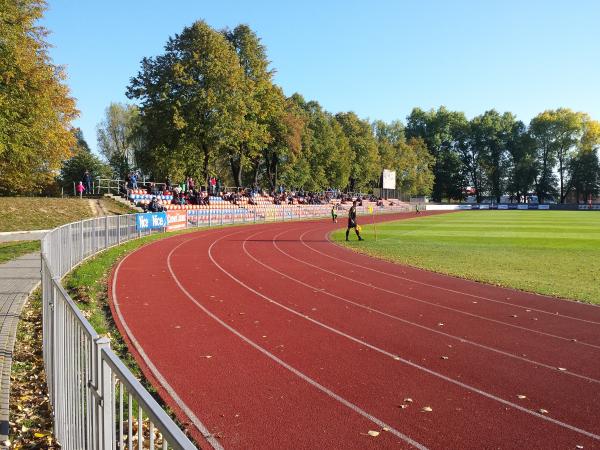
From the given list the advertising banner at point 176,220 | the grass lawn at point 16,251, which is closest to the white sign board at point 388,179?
the advertising banner at point 176,220

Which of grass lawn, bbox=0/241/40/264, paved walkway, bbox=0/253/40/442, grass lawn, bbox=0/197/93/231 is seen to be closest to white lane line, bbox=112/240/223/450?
paved walkway, bbox=0/253/40/442

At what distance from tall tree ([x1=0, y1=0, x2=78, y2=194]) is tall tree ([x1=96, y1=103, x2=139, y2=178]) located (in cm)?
3687

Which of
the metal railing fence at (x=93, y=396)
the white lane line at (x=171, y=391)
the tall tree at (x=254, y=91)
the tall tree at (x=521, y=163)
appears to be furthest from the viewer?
the tall tree at (x=521, y=163)

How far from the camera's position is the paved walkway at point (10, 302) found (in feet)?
18.5

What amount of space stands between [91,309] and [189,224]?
23.3 meters

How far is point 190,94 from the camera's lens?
40.2 m

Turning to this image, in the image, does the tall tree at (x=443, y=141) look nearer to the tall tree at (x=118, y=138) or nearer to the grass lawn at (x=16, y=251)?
the tall tree at (x=118, y=138)

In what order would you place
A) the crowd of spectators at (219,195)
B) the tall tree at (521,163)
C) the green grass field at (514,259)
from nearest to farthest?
the green grass field at (514,259), the crowd of spectators at (219,195), the tall tree at (521,163)

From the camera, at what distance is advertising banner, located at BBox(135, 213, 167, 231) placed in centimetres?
2505

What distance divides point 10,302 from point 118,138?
6500 cm

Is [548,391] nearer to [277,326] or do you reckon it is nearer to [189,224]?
[277,326]

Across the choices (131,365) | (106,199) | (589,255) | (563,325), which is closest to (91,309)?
(131,365)

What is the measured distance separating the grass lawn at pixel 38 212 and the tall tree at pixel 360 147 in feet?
177

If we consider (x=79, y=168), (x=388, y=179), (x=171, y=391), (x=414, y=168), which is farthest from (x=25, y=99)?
(x=414, y=168)
